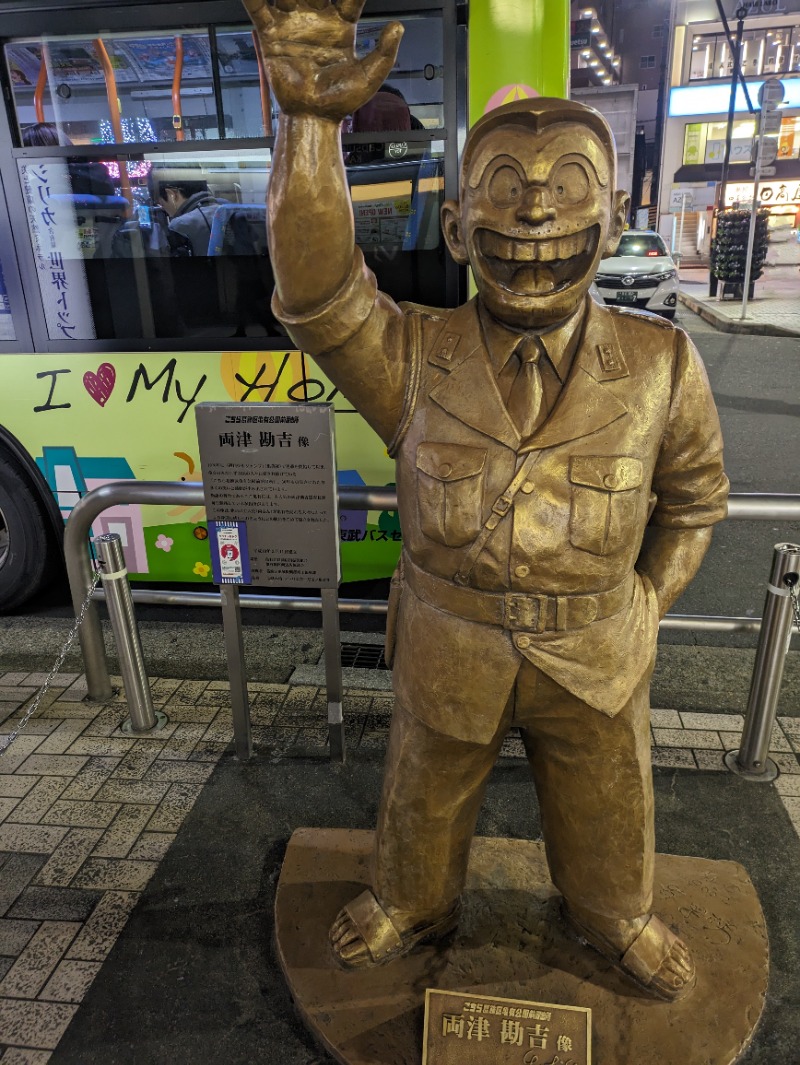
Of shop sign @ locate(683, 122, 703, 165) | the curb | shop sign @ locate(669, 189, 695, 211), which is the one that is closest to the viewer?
the curb

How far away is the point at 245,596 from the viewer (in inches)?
140

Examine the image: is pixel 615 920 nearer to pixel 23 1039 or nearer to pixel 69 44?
pixel 23 1039

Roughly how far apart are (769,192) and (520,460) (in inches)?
1402

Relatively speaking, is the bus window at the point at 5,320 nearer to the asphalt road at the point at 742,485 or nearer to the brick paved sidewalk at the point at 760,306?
the asphalt road at the point at 742,485

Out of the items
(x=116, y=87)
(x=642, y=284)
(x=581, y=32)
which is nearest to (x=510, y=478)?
(x=116, y=87)

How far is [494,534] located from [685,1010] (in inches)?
55.3

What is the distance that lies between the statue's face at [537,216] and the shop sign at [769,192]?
33.7 m

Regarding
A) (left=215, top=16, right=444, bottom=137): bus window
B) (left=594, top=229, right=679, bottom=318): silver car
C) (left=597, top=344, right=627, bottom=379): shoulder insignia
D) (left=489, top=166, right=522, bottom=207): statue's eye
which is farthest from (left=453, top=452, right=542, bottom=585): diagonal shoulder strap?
(left=594, top=229, right=679, bottom=318): silver car

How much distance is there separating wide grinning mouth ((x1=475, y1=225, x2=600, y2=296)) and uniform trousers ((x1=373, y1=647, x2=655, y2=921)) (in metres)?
0.84

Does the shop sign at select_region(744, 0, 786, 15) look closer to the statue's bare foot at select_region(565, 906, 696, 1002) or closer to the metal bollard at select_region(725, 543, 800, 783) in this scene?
the metal bollard at select_region(725, 543, 800, 783)

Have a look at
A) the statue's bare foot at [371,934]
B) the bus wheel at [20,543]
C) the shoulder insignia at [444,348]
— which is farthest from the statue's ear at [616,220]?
the bus wheel at [20,543]

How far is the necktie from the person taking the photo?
174cm

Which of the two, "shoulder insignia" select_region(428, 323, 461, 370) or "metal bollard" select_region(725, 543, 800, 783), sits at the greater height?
"shoulder insignia" select_region(428, 323, 461, 370)

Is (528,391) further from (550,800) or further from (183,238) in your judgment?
(183,238)
